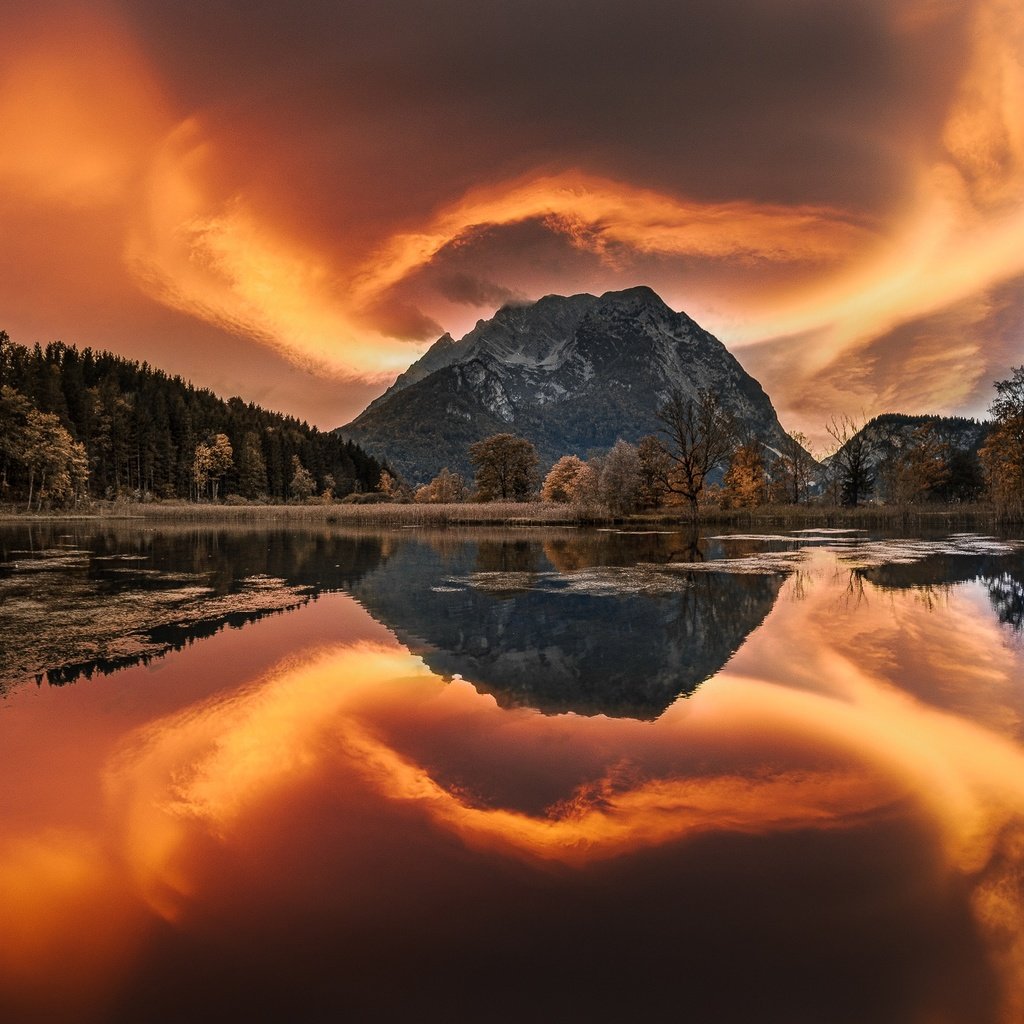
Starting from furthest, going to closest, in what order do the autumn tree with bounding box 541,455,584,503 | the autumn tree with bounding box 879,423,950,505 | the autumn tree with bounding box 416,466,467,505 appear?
the autumn tree with bounding box 416,466,467,505, the autumn tree with bounding box 541,455,584,503, the autumn tree with bounding box 879,423,950,505

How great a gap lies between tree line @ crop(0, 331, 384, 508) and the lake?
320ft

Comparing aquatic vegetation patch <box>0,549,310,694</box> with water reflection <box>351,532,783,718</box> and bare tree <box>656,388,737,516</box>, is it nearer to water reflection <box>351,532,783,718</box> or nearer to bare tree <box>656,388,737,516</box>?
water reflection <box>351,532,783,718</box>

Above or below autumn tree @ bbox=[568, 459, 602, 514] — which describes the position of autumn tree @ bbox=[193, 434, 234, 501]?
above

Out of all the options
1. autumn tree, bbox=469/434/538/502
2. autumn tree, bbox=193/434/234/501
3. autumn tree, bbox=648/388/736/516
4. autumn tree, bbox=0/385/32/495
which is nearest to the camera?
autumn tree, bbox=648/388/736/516

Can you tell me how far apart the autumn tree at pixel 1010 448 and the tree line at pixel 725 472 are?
0.09 m

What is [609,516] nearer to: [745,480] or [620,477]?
[620,477]

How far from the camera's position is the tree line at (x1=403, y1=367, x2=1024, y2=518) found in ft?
200

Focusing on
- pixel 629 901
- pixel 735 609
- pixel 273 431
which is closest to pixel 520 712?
pixel 629 901

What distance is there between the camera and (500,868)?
548cm

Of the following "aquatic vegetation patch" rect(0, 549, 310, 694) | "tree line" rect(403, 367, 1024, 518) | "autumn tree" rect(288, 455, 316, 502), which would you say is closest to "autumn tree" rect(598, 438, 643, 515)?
"tree line" rect(403, 367, 1024, 518)

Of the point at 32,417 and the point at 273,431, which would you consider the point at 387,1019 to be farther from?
the point at 273,431

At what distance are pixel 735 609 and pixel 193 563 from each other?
85.8ft

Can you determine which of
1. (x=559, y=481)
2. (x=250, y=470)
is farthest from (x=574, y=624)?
(x=250, y=470)

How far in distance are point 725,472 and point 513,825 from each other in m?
87.4
